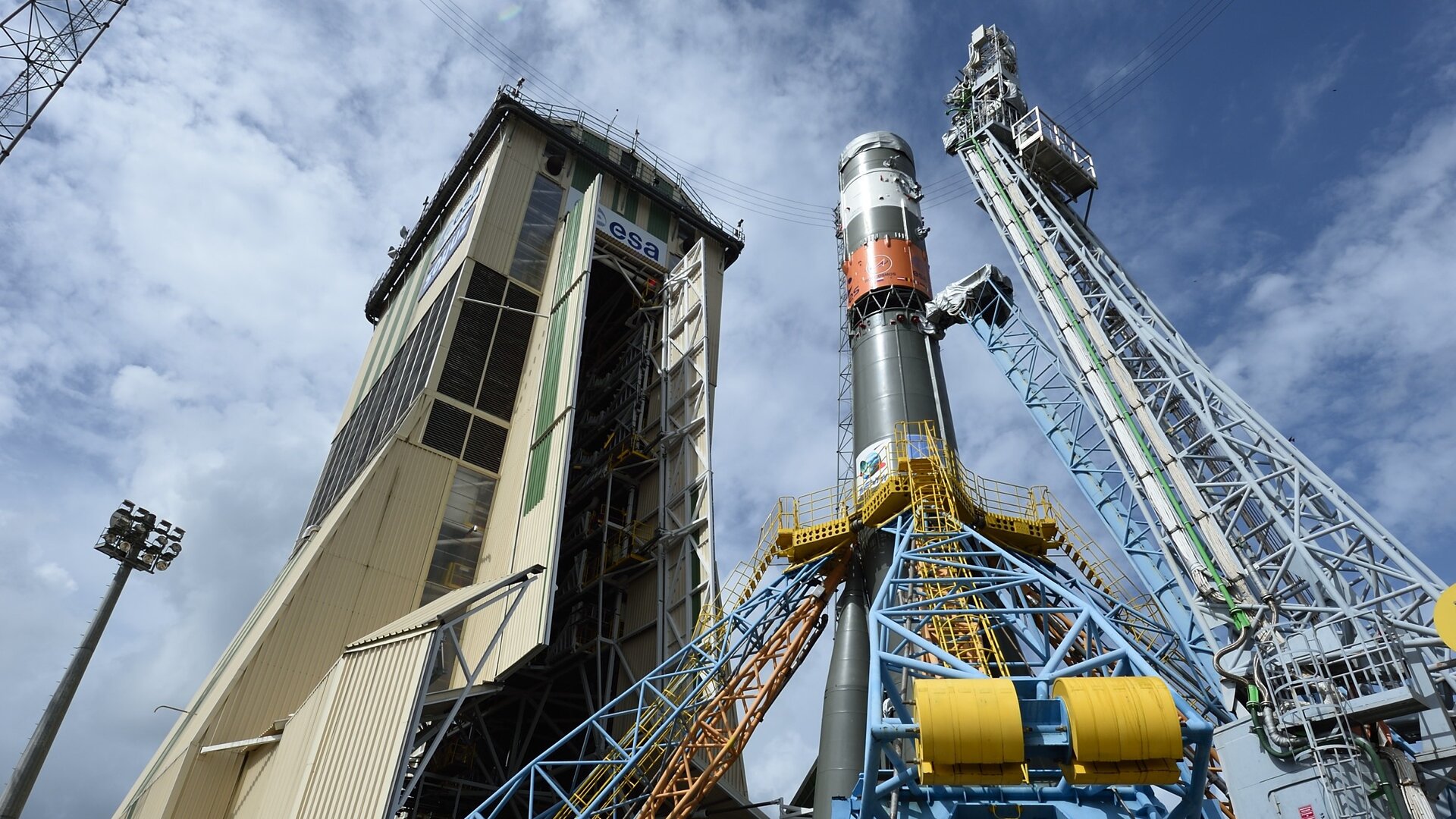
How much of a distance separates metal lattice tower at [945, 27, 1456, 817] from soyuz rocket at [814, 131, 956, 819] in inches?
124

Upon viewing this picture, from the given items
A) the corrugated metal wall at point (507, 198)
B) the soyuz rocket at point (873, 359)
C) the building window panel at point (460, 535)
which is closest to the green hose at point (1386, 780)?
the soyuz rocket at point (873, 359)

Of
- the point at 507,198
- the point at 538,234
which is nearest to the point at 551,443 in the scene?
the point at 538,234

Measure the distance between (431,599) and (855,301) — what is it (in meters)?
15.4

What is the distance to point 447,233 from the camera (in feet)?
126

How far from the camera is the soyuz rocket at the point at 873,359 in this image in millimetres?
21031

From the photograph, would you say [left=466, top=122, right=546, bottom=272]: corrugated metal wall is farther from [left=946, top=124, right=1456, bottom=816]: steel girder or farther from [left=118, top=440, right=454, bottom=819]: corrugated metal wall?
[left=946, top=124, right=1456, bottom=816]: steel girder

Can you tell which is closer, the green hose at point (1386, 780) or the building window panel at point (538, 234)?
the green hose at point (1386, 780)

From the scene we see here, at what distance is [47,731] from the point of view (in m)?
29.0

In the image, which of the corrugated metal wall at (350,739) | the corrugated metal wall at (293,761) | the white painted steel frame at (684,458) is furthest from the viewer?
the white painted steel frame at (684,458)

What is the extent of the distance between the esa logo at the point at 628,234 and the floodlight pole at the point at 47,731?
23976 millimetres

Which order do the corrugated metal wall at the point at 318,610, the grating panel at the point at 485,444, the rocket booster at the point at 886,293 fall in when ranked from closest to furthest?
the corrugated metal wall at the point at 318,610 < the rocket booster at the point at 886,293 < the grating panel at the point at 485,444

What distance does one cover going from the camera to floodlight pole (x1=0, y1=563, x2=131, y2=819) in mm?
27641

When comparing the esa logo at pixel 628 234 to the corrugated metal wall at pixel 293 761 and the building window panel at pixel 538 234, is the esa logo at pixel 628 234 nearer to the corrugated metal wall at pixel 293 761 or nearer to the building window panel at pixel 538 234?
the building window panel at pixel 538 234

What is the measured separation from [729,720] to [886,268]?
1405 cm
